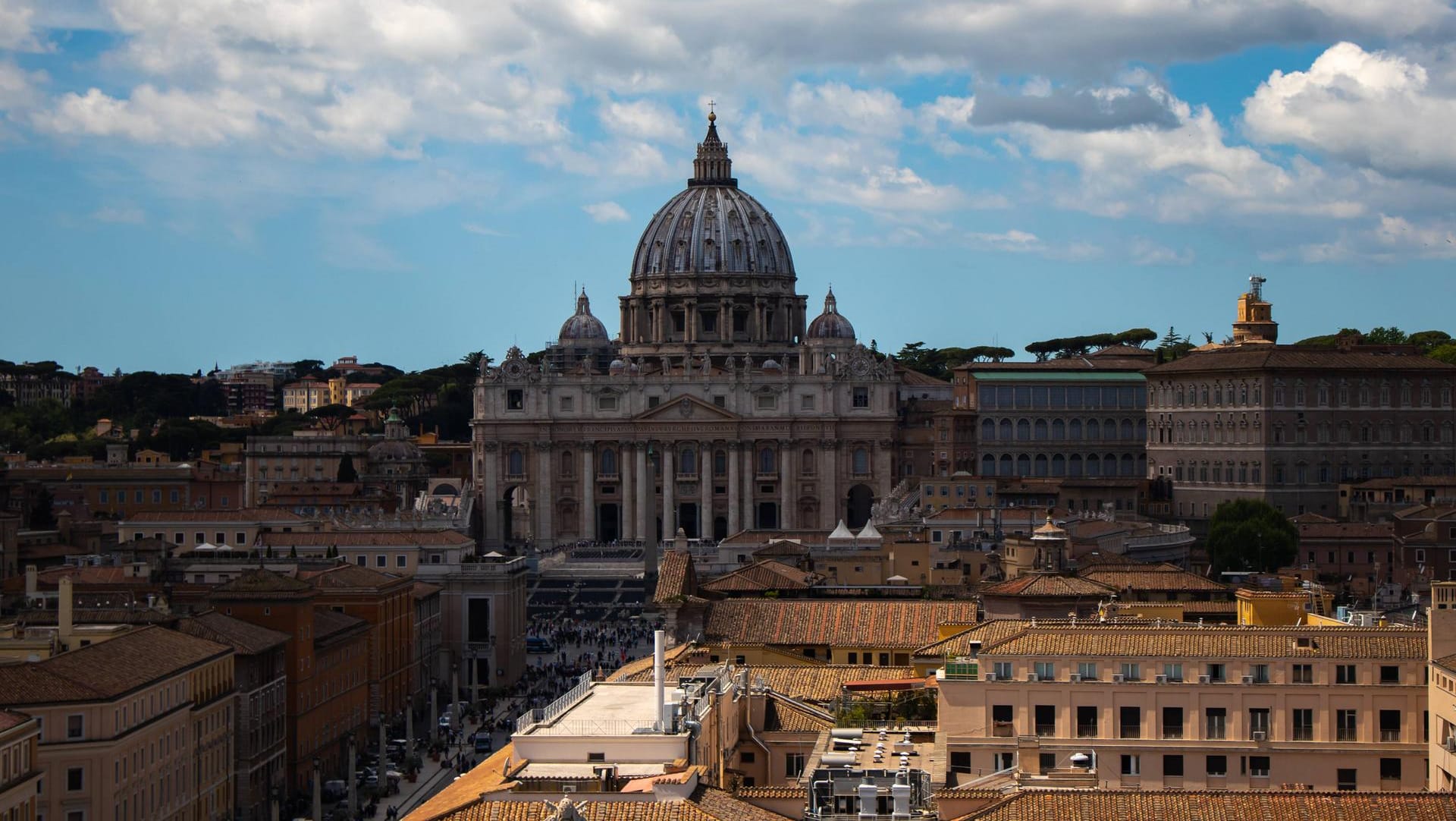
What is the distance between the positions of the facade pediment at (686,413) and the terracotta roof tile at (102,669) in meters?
98.3

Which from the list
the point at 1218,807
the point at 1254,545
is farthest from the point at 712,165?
the point at 1218,807

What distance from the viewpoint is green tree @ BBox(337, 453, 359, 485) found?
142 meters

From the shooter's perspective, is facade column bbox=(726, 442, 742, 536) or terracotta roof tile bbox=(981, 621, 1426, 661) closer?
terracotta roof tile bbox=(981, 621, 1426, 661)

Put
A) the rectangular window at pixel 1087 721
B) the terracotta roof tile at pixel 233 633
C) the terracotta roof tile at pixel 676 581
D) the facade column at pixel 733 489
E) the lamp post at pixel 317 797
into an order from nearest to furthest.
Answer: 1. the rectangular window at pixel 1087 721
2. the terracotta roof tile at pixel 676 581
3. the lamp post at pixel 317 797
4. the terracotta roof tile at pixel 233 633
5. the facade column at pixel 733 489

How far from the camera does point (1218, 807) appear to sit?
26219mm

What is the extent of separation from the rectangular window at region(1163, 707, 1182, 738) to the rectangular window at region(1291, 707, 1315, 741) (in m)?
1.30

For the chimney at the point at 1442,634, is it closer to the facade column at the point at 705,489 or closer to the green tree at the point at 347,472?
the green tree at the point at 347,472

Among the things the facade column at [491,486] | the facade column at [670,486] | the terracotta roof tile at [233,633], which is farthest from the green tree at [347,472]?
the terracotta roof tile at [233,633]

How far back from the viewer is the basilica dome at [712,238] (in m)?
175

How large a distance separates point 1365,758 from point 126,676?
2143cm

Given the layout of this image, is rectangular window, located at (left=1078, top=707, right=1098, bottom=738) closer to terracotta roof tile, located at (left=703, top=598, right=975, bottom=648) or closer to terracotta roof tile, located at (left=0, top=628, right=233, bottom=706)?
terracotta roof tile, located at (left=703, top=598, right=975, bottom=648)

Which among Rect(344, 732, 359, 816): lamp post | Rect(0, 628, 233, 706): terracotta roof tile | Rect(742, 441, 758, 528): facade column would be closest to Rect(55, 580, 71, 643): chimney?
Rect(0, 628, 233, 706): terracotta roof tile

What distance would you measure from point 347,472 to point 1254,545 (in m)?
62.5

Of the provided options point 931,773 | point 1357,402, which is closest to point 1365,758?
point 931,773
